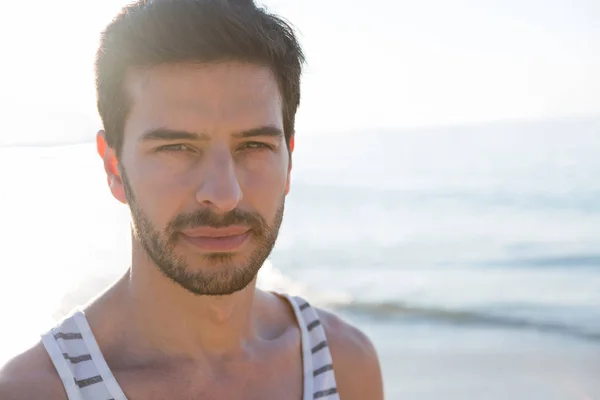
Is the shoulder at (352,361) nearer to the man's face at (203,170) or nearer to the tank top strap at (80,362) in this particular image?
the man's face at (203,170)

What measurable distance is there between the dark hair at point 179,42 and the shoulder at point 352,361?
0.81 meters

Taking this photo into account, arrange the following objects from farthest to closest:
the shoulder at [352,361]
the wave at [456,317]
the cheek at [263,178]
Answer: the wave at [456,317], the shoulder at [352,361], the cheek at [263,178]

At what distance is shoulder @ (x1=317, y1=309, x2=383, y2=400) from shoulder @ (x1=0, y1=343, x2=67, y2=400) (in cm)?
106

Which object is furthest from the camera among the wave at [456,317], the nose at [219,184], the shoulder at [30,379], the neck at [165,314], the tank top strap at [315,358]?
the wave at [456,317]

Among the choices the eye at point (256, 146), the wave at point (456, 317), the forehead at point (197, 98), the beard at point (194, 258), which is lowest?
the wave at point (456, 317)

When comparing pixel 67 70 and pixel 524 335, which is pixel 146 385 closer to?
pixel 524 335

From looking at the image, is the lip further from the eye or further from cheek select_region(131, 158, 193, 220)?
the eye

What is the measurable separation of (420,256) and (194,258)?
1189 centimetres

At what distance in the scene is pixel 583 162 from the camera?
22172mm

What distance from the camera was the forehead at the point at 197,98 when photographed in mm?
2537

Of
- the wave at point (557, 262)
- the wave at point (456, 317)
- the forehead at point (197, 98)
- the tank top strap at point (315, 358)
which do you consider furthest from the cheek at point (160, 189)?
the wave at point (557, 262)

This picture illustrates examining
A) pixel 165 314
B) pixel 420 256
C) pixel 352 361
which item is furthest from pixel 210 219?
pixel 420 256

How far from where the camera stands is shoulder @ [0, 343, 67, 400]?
2.37m

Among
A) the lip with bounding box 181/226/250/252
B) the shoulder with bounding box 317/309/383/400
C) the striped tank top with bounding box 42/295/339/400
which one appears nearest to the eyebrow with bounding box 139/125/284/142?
the lip with bounding box 181/226/250/252
